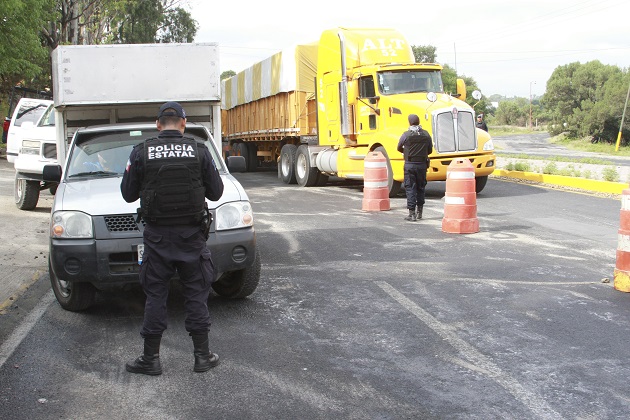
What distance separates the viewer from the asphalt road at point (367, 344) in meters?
4.37

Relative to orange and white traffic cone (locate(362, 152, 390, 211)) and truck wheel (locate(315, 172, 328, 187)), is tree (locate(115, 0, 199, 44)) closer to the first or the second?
truck wheel (locate(315, 172, 328, 187))

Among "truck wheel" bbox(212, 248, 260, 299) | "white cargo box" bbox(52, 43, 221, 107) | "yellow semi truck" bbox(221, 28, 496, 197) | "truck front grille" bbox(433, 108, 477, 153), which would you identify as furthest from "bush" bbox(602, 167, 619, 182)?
"truck wheel" bbox(212, 248, 260, 299)

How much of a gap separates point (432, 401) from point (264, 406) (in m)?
1.00

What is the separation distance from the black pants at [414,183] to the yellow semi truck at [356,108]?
10.7 ft

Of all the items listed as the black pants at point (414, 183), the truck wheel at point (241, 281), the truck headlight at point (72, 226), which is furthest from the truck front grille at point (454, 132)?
the truck headlight at point (72, 226)

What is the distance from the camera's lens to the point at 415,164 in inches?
482

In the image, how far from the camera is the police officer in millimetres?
4867

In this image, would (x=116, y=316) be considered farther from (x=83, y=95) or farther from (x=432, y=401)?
(x=83, y=95)

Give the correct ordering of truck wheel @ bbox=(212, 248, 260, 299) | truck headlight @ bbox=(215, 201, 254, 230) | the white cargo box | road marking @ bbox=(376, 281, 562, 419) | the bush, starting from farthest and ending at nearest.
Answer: the bush < the white cargo box < truck wheel @ bbox=(212, 248, 260, 299) < truck headlight @ bbox=(215, 201, 254, 230) < road marking @ bbox=(376, 281, 562, 419)

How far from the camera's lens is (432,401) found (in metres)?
4.39

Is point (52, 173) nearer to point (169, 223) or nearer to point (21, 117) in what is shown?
point (169, 223)

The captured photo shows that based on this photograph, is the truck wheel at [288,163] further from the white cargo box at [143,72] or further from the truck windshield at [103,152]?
the truck windshield at [103,152]

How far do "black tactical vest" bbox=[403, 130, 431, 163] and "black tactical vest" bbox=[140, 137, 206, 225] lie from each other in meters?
7.69

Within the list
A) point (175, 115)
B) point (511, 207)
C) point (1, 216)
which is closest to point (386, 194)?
point (511, 207)
